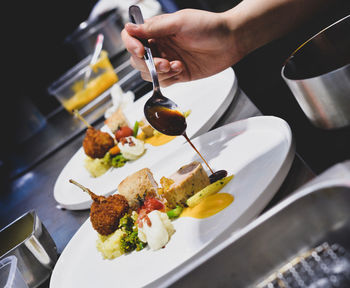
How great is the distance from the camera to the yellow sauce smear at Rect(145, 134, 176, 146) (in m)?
2.55

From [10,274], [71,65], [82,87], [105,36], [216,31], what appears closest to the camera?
[10,274]

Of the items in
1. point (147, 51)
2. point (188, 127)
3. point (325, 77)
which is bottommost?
point (188, 127)

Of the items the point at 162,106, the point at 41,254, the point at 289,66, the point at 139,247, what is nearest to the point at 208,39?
the point at 162,106

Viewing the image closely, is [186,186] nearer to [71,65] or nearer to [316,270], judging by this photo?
[316,270]

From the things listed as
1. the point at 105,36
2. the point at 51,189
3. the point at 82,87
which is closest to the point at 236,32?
the point at 51,189

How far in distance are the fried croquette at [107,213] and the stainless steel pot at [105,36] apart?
14.5 feet

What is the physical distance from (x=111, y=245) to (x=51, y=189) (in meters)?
1.71

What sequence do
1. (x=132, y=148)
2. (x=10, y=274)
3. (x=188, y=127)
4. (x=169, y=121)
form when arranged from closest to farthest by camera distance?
(x=10, y=274) → (x=169, y=121) → (x=188, y=127) → (x=132, y=148)

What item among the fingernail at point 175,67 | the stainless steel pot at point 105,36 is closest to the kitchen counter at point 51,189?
the fingernail at point 175,67

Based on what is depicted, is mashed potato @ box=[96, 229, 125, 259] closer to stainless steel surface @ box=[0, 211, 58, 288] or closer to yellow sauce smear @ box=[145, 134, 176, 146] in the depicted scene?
stainless steel surface @ box=[0, 211, 58, 288]

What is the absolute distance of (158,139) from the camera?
104 inches

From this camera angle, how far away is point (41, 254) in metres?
2.04

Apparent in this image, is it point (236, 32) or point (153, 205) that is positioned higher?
point (236, 32)

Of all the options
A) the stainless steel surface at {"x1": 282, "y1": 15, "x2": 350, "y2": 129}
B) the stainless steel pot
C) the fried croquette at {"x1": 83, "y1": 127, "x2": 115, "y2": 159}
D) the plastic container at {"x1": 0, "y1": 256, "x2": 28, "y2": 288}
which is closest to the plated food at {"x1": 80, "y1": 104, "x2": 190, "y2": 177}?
the fried croquette at {"x1": 83, "y1": 127, "x2": 115, "y2": 159}
